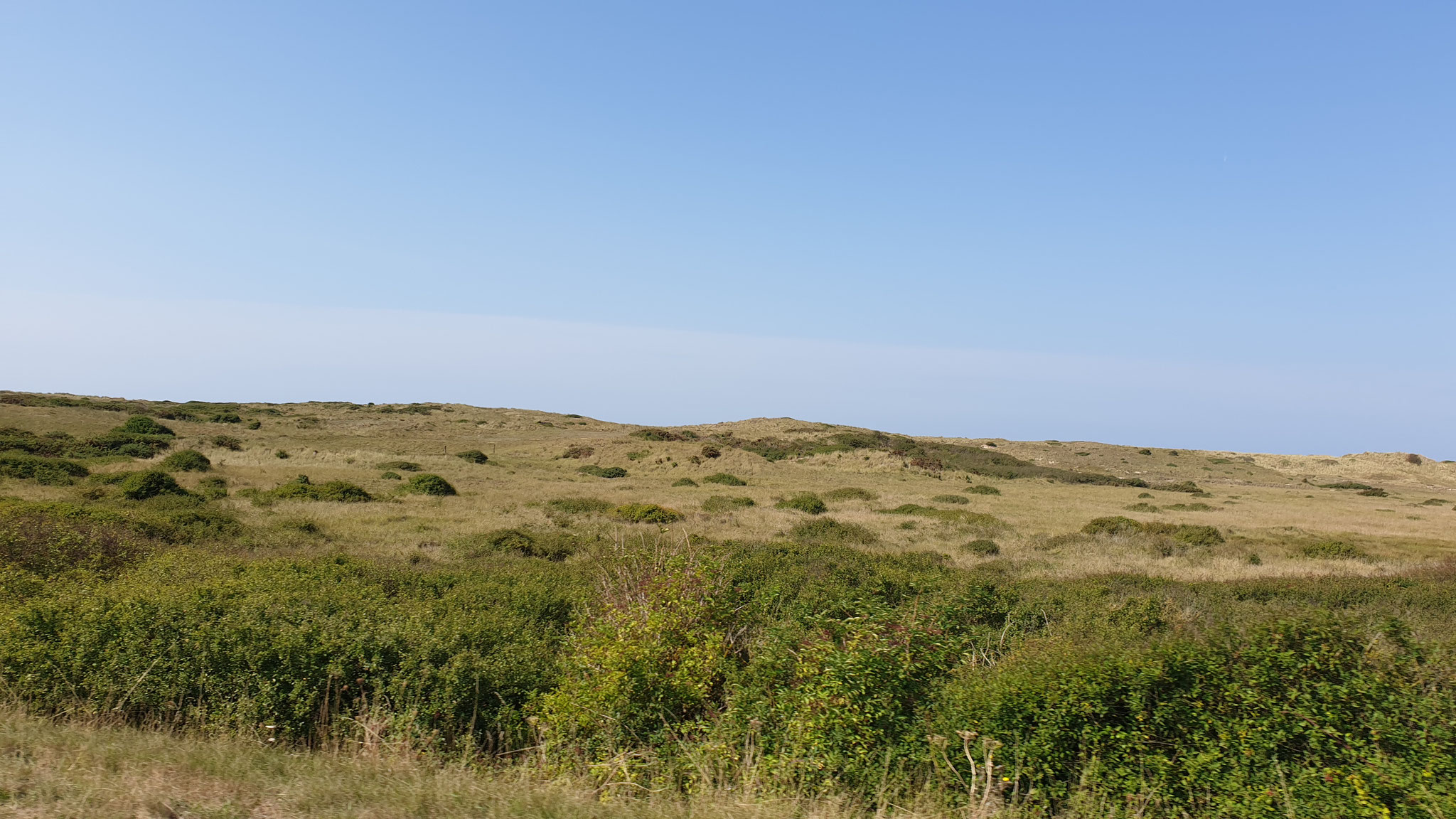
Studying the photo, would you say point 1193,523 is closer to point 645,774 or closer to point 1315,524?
point 1315,524

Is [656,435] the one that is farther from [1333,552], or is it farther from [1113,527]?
[1333,552]

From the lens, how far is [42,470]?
86.6 ft

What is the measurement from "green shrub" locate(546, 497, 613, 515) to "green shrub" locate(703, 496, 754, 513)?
362cm

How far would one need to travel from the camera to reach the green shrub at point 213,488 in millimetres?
24859

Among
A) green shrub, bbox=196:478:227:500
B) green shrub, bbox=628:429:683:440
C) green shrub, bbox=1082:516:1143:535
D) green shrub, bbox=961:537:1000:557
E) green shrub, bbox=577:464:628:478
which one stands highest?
green shrub, bbox=628:429:683:440

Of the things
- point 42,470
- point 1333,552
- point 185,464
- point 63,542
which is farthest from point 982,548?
point 185,464

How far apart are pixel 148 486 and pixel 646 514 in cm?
1440

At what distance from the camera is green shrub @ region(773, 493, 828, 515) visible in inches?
1204

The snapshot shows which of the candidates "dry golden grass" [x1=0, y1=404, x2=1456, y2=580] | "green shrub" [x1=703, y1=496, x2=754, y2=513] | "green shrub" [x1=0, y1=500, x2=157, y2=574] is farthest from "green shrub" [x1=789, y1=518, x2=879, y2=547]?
"green shrub" [x1=0, y1=500, x2=157, y2=574]

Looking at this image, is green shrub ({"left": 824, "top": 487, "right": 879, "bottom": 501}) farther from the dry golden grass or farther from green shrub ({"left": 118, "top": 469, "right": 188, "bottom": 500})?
green shrub ({"left": 118, "top": 469, "right": 188, "bottom": 500})

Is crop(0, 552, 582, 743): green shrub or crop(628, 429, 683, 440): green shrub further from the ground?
crop(628, 429, 683, 440): green shrub

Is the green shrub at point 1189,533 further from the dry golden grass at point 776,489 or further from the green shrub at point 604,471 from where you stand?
the green shrub at point 604,471

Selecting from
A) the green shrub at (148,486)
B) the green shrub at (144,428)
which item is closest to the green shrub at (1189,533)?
the green shrub at (148,486)

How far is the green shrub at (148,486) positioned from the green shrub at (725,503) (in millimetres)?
16293
